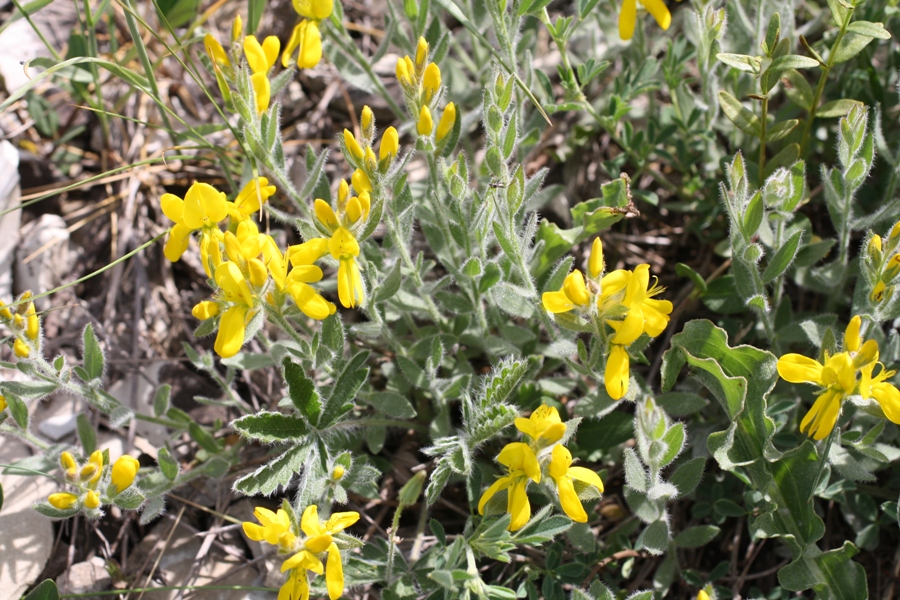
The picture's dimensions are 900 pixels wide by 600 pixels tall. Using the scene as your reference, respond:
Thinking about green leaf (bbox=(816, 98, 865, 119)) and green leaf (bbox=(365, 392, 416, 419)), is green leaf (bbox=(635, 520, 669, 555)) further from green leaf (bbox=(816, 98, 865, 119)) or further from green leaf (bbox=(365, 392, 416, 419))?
green leaf (bbox=(816, 98, 865, 119))

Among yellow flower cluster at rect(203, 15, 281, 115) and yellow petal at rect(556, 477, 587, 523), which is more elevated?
yellow flower cluster at rect(203, 15, 281, 115)

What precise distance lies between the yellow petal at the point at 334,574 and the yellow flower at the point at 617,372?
3.20 feet

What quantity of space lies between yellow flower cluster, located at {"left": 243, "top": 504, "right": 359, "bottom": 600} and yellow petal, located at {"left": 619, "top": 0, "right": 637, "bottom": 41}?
211 cm

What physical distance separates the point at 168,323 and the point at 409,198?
1946 millimetres

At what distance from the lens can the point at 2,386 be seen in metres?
2.96

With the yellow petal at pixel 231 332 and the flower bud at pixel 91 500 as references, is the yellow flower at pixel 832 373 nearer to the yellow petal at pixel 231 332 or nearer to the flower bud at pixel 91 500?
the yellow petal at pixel 231 332

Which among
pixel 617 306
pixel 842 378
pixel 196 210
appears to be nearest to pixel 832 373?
pixel 842 378

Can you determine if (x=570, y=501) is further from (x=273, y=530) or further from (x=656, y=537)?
(x=273, y=530)

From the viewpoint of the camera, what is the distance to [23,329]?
2943 mm

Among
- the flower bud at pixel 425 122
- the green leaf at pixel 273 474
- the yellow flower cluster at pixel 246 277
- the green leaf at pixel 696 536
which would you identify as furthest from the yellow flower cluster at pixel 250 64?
the green leaf at pixel 696 536

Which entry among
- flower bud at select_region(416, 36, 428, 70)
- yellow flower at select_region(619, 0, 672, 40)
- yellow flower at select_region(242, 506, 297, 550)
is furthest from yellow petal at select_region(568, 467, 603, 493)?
yellow flower at select_region(619, 0, 672, 40)

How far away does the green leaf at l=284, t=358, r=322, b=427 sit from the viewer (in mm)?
2645

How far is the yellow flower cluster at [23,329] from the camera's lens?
9.42 ft

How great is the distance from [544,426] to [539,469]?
0.17 m
